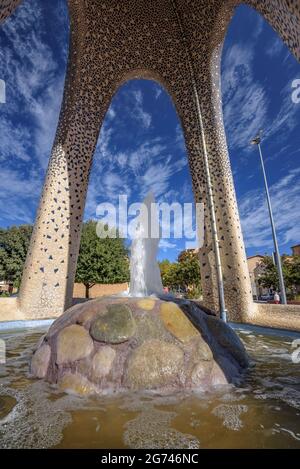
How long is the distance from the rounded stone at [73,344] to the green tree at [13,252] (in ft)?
97.2

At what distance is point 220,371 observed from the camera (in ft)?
9.91

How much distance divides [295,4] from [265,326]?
732cm

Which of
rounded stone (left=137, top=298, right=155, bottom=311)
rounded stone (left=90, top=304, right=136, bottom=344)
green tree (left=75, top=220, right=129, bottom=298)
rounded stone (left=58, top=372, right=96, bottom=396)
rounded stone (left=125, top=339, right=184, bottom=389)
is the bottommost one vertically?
rounded stone (left=58, top=372, right=96, bottom=396)

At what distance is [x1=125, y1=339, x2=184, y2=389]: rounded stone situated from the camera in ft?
9.09

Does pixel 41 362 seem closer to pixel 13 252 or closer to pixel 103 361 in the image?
pixel 103 361

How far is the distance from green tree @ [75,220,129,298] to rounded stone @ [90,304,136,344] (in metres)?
23.1

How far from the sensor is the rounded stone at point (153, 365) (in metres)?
2.77

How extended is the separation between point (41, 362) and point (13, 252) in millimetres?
31458

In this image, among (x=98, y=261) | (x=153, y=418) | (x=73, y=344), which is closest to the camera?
(x=153, y=418)

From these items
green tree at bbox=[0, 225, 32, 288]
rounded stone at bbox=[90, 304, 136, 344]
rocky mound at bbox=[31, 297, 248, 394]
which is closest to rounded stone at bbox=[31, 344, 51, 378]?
rocky mound at bbox=[31, 297, 248, 394]

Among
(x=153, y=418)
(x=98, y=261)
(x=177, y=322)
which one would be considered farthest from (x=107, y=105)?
(x=98, y=261)

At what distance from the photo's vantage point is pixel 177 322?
3.31 m

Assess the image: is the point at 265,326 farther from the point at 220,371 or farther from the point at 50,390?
the point at 50,390

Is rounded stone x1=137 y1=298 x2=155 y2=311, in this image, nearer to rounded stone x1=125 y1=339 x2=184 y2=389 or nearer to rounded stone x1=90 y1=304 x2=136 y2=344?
rounded stone x1=90 y1=304 x2=136 y2=344
